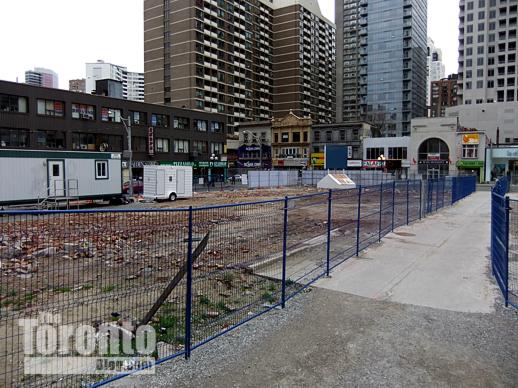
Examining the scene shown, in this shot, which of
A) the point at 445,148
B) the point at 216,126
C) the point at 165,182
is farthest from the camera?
the point at 216,126

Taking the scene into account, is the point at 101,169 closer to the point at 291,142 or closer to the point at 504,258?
the point at 504,258

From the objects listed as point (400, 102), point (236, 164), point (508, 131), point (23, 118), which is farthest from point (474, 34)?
point (23, 118)

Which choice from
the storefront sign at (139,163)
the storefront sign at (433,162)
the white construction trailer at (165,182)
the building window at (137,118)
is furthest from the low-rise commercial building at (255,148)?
the white construction trailer at (165,182)

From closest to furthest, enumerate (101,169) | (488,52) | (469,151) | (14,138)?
(101,169)
(14,138)
(469,151)
(488,52)

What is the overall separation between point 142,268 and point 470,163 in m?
68.8

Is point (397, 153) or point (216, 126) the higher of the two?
point (216, 126)

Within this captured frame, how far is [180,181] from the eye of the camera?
108ft

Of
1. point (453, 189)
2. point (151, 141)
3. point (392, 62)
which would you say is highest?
point (392, 62)

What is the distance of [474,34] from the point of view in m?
109

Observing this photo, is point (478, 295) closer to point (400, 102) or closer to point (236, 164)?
point (236, 164)

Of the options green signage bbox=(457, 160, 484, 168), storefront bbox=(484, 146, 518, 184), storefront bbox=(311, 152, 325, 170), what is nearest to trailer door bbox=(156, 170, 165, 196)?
storefront bbox=(311, 152, 325, 170)

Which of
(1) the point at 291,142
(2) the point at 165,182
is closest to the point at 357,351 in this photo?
(2) the point at 165,182

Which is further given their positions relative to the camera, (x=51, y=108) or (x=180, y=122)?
(x=180, y=122)

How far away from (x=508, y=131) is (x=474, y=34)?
38.5m
